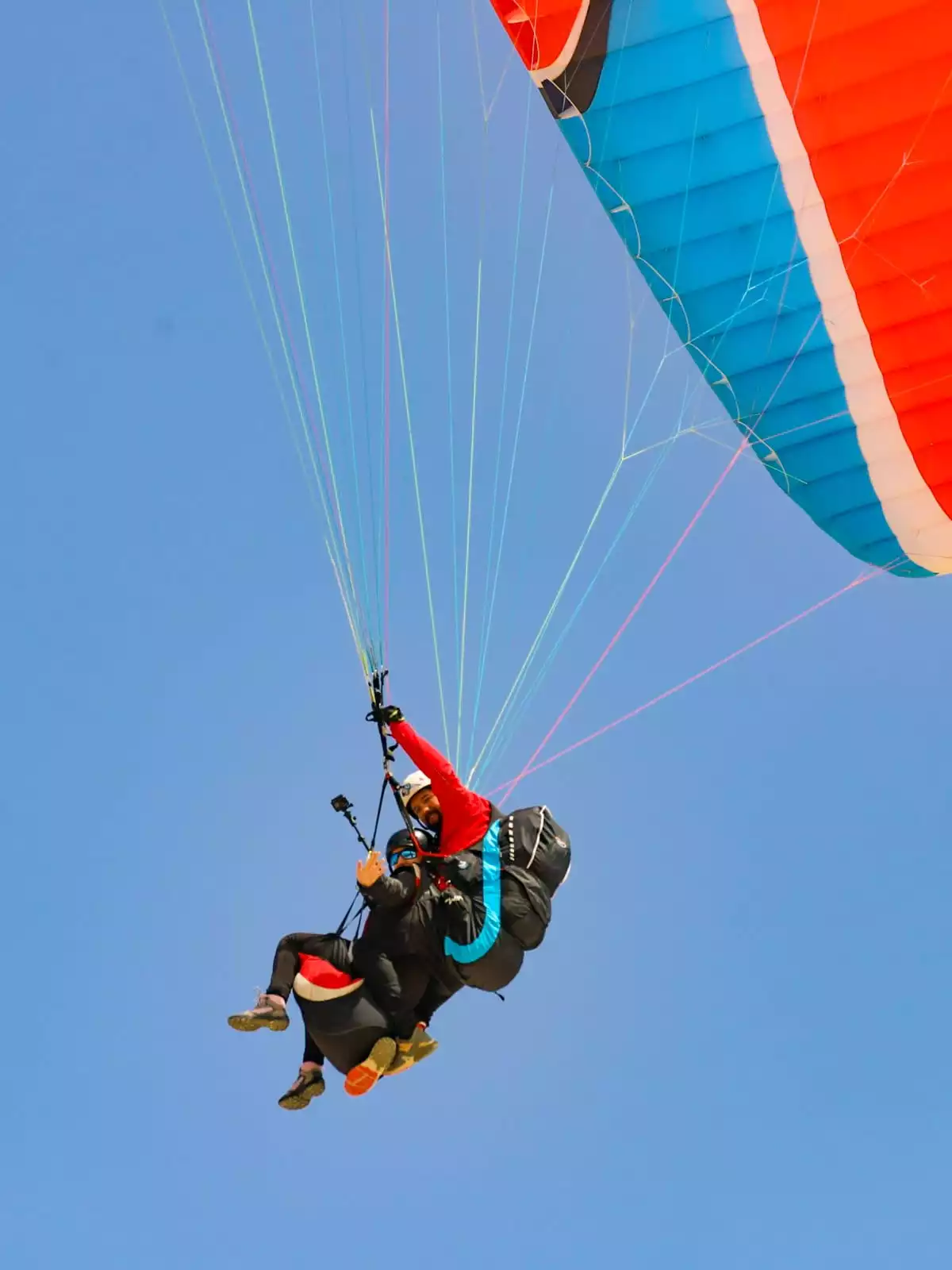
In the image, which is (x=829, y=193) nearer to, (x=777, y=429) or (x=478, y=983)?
(x=777, y=429)

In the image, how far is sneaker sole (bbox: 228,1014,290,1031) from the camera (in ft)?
21.8

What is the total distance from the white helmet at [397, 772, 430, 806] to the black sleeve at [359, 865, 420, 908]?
1.48 feet

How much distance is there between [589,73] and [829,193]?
127 cm

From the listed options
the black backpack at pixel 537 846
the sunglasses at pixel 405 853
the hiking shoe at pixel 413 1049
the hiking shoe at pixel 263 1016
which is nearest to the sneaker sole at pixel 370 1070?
the hiking shoe at pixel 413 1049

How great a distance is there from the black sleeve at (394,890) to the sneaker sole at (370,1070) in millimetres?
553

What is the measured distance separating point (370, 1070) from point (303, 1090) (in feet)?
1.22

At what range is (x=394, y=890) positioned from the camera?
6.62 meters

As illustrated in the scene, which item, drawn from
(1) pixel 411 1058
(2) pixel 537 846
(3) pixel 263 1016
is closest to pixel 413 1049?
(1) pixel 411 1058

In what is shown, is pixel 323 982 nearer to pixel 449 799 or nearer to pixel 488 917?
pixel 488 917

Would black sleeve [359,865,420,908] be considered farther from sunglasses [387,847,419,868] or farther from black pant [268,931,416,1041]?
black pant [268,931,416,1041]

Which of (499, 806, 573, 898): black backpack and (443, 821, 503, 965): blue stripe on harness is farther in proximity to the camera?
(499, 806, 573, 898): black backpack

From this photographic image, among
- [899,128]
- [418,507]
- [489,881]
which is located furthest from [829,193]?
[489,881]

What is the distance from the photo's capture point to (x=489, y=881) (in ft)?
22.9

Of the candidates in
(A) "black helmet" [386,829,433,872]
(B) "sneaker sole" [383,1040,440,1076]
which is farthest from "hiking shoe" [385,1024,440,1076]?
(A) "black helmet" [386,829,433,872]
